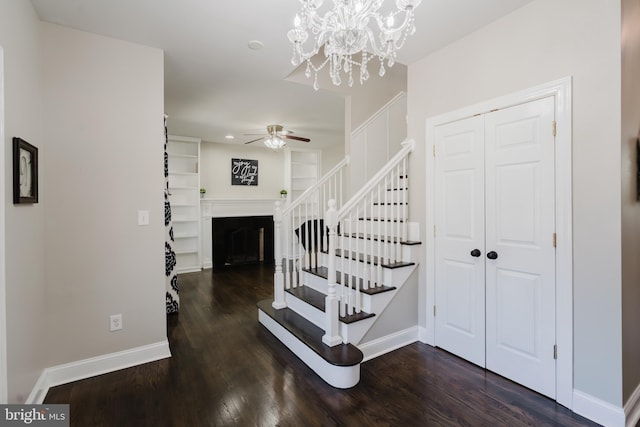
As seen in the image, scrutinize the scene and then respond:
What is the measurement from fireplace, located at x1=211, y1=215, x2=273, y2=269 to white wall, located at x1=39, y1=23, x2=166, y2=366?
11.7 feet

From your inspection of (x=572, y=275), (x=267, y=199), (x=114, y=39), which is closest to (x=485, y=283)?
(x=572, y=275)

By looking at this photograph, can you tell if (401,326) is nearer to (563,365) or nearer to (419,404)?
(419,404)

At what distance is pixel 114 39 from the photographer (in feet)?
7.76

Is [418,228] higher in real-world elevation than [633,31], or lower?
lower

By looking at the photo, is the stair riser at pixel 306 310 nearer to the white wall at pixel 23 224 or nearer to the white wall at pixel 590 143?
the white wall at pixel 590 143

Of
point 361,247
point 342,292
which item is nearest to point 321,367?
point 342,292

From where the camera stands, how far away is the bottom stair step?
2115 mm

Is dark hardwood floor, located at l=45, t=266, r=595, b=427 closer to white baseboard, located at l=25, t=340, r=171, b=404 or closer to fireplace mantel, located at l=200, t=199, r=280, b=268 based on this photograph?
white baseboard, located at l=25, t=340, r=171, b=404

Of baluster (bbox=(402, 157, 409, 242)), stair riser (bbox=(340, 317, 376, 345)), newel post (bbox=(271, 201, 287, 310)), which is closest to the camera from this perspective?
stair riser (bbox=(340, 317, 376, 345))

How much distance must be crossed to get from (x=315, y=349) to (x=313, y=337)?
189 millimetres

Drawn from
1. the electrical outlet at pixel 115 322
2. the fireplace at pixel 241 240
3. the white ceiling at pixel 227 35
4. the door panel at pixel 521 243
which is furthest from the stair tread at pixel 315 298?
the fireplace at pixel 241 240

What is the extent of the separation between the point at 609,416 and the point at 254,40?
11.4ft

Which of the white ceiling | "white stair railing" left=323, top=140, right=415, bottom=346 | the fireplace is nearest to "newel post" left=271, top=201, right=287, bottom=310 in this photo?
"white stair railing" left=323, top=140, right=415, bottom=346

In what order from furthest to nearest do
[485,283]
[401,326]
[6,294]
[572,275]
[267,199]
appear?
1. [267,199]
2. [401,326]
3. [485,283]
4. [572,275]
5. [6,294]
